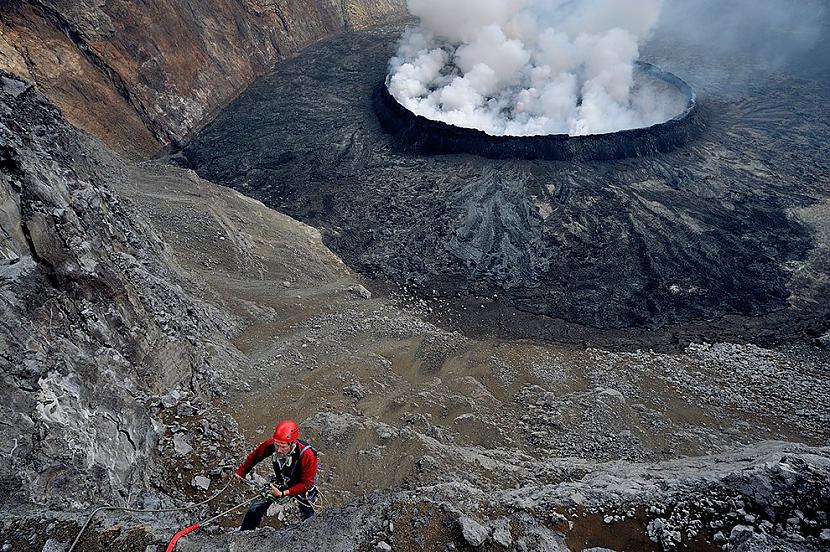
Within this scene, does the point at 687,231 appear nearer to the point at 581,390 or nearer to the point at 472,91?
the point at 581,390

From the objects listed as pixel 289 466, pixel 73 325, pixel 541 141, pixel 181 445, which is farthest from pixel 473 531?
pixel 541 141

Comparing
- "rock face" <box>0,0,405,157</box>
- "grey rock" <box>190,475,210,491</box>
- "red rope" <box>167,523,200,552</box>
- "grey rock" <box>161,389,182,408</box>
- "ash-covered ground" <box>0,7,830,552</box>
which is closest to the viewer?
"red rope" <box>167,523,200,552</box>

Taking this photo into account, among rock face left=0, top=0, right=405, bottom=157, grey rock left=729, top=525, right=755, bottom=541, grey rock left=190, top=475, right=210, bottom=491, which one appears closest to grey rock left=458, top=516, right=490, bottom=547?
grey rock left=729, top=525, right=755, bottom=541

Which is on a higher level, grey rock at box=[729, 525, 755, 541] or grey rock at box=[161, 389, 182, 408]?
grey rock at box=[161, 389, 182, 408]

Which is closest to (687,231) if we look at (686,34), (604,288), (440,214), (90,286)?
(604,288)

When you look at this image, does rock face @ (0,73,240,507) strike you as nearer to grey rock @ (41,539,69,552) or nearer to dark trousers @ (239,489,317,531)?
grey rock @ (41,539,69,552)

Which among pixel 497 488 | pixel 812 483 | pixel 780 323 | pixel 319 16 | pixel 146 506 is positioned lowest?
pixel 780 323

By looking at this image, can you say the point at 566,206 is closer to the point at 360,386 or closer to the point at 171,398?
the point at 360,386
